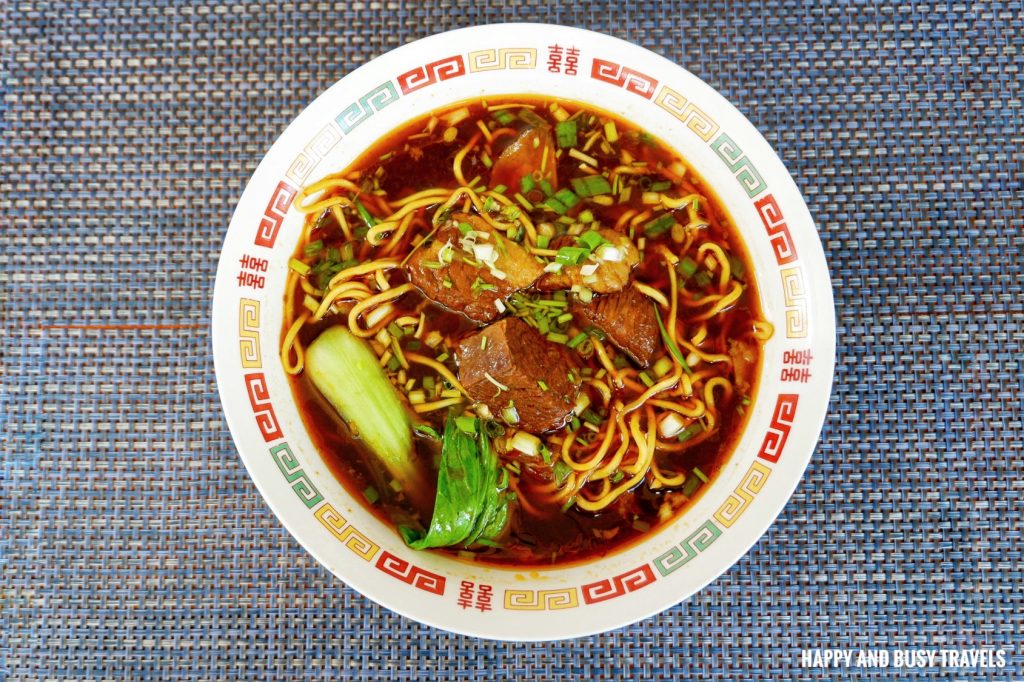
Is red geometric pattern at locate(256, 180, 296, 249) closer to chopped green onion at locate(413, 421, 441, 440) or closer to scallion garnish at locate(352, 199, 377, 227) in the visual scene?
scallion garnish at locate(352, 199, 377, 227)

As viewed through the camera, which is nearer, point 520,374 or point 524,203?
point 520,374

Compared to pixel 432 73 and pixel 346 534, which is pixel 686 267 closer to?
pixel 432 73

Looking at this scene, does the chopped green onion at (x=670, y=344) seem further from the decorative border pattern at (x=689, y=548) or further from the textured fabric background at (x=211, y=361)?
the textured fabric background at (x=211, y=361)

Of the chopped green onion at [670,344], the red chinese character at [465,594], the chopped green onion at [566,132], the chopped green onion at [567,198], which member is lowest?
the red chinese character at [465,594]

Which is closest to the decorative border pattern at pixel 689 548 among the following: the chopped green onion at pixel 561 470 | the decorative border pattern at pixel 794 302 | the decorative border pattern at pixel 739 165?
the chopped green onion at pixel 561 470

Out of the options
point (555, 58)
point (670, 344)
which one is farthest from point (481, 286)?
point (555, 58)

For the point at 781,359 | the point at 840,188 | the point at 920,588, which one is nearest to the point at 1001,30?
the point at 840,188

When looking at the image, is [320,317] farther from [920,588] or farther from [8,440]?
[920,588]
